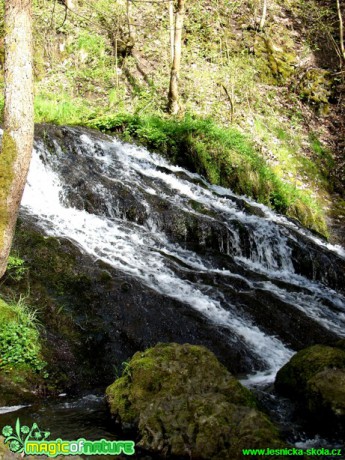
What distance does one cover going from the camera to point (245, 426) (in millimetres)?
3357

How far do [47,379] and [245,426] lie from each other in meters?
2.50

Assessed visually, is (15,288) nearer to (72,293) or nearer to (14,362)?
(72,293)

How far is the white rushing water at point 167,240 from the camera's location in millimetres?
6836

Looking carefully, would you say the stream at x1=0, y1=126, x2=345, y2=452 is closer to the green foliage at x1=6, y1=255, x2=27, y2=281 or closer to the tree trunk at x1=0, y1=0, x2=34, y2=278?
the green foliage at x1=6, y1=255, x2=27, y2=281

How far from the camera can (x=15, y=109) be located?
4848 mm

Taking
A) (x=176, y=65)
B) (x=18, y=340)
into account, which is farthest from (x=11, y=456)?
(x=176, y=65)

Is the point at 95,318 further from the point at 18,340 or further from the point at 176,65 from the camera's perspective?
the point at 176,65

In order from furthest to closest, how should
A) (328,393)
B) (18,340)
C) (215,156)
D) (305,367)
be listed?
(215,156) < (18,340) < (305,367) < (328,393)

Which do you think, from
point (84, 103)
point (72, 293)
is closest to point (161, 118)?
point (84, 103)

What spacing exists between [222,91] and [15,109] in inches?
536

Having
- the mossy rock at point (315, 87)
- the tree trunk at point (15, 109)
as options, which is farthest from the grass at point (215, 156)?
the tree trunk at point (15, 109)

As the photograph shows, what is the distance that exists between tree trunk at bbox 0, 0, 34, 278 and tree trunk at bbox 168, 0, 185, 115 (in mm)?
9969

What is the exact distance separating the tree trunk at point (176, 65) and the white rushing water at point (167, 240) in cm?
321

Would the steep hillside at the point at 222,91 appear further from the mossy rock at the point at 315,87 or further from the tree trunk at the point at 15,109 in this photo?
the tree trunk at the point at 15,109
